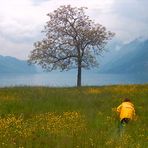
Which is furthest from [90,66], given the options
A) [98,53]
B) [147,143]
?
[147,143]

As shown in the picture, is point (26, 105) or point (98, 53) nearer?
point (26, 105)

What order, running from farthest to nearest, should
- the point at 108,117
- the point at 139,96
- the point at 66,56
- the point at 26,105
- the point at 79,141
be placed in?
the point at 66,56 < the point at 139,96 < the point at 26,105 < the point at 108,117 < the point at 79,141

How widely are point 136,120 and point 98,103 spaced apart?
18.4ft

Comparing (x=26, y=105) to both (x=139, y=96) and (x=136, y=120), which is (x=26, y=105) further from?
(x=139, y=96)

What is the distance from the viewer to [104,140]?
14.4 meters

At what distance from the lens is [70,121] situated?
18.2 metres

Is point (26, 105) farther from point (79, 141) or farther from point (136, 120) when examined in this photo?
point (79, 141)

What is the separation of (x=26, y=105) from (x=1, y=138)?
9.14 metres

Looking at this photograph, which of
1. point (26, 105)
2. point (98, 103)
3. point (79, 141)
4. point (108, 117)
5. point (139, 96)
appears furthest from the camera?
point (139, 96)

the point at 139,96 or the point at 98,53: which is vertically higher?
the point at 98,53

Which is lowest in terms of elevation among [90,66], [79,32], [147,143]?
[147,143]

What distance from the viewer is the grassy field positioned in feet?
45.3

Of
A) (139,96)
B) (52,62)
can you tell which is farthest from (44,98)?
(52,62)

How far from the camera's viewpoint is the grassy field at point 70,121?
1381 centimetres
